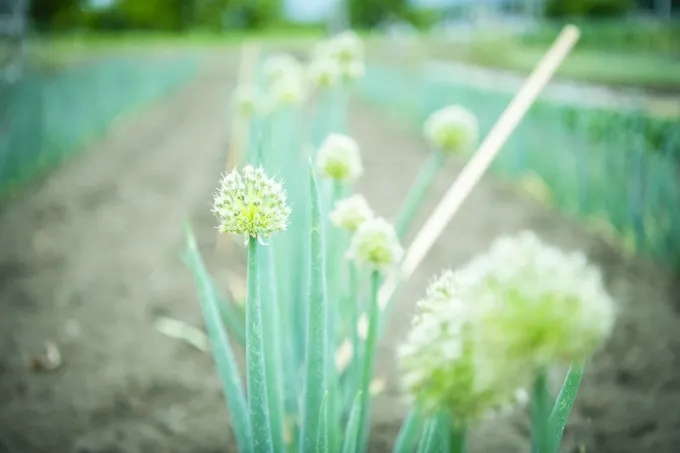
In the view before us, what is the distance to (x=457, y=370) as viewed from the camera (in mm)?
531

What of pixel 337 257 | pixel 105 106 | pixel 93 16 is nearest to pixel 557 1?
pixel 93 16

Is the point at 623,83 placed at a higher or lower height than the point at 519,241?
lower

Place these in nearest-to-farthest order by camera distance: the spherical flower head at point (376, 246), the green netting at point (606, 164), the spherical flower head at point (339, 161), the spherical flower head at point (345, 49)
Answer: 1. the spherical flower head at point (376, 246)
2. the spherical flower head at point (339, 161)
3. the spherical flower head at point (345, 49)
4. the green netting at point (606, 164)

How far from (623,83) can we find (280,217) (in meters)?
16.8

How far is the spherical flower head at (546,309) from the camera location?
470 mm

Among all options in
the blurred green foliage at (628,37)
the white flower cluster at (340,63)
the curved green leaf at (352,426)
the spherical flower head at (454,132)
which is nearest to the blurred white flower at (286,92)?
the white flower cluster at (340,63)

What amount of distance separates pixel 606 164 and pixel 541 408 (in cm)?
399

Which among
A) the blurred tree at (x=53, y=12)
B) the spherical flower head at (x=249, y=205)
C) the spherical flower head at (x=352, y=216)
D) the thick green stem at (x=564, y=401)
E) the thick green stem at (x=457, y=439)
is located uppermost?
the blurred tree at (x=53, y=12)

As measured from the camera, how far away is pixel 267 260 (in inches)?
43.4

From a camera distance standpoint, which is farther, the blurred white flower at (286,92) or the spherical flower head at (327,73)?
the blurred white flower at (286,92)

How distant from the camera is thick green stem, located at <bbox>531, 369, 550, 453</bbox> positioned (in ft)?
1.66

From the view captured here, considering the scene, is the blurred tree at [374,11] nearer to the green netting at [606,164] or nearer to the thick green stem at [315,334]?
the green netting at [606,164]

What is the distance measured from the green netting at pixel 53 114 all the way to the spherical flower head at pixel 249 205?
5094 mm

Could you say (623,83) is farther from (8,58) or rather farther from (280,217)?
(280,217)
